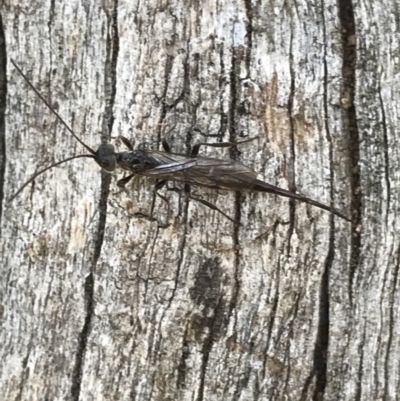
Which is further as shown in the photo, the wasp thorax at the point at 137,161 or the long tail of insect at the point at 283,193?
the wasp thorax at the point at 137,161

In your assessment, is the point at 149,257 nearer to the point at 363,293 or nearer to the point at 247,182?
the point at 247,182

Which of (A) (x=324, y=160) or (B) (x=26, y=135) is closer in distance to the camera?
(A) (x=324, y=160)

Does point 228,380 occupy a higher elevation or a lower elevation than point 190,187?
lower

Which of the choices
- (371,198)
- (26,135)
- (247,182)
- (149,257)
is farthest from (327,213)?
(26,135)

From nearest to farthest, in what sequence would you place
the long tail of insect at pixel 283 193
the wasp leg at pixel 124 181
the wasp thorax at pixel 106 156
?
the long tail of insect at pixel 283 193 < the wasp thorax at pixel 106 156 < the wasp leg at pixel 124 181

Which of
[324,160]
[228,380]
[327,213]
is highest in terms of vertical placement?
[324,160]

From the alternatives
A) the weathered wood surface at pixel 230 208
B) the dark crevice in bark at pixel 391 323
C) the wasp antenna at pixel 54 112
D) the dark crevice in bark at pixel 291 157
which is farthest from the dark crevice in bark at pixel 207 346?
the wasp antenna at pixel 54 112

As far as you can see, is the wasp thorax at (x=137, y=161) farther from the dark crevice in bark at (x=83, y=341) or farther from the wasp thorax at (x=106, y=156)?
the dark crevice in bark at (x=83, y=341)

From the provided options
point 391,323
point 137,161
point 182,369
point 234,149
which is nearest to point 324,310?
point 391,323
